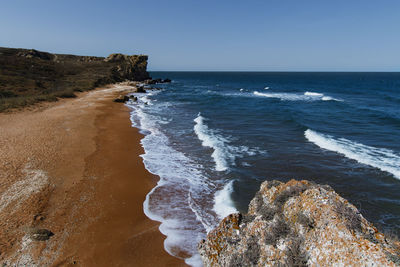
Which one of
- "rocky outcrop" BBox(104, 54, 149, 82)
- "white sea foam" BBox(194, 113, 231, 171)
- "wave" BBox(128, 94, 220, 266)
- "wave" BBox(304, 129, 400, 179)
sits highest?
"rocky outcrop" BBox(104, 54, 149, 82)

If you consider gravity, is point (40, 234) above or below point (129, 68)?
below

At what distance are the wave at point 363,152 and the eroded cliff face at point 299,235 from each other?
10.6 m

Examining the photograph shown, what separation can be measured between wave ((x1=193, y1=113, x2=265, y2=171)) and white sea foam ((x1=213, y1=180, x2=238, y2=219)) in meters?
2.42

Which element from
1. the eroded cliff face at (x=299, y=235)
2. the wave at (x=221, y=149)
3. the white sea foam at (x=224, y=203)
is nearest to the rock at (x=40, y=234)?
the eroded cliff face at (x=299, y=235)

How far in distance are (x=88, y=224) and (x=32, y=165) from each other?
21.1 feet

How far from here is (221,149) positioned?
16.7m

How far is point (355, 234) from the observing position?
4.07m

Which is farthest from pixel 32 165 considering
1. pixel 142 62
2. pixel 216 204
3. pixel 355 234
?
pixel 142 62

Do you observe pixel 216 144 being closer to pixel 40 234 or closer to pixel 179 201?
pixel 179 201

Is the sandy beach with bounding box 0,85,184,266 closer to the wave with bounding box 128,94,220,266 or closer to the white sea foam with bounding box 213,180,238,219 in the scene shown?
the wave with bounding box 128,94,220,266

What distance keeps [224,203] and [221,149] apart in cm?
707

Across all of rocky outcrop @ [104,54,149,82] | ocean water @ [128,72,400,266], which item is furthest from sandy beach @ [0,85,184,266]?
rocky outcrop @ [104,54,149,82]

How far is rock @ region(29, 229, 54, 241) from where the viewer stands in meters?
7.26

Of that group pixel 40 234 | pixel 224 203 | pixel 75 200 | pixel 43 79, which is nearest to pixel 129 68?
pixel 43 79
